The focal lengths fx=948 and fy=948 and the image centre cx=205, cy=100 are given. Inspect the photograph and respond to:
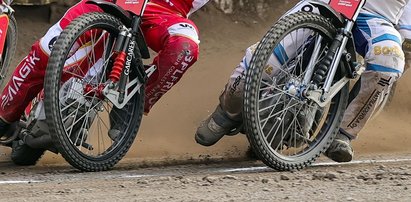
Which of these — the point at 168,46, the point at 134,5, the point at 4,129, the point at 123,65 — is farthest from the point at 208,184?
the point at 4,129

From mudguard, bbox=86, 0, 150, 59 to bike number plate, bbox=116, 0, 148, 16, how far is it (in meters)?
0.04

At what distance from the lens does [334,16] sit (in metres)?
5.65

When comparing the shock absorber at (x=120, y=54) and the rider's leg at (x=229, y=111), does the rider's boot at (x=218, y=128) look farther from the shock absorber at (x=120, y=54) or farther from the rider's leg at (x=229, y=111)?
the shock absorber at (x=120, y=54)

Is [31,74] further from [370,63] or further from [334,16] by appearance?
[370,63]

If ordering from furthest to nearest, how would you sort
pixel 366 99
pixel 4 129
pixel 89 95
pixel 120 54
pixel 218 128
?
pixel 218 128, pixel 4 129, pixel 366 99, pixel 89 95, pixel 120 54

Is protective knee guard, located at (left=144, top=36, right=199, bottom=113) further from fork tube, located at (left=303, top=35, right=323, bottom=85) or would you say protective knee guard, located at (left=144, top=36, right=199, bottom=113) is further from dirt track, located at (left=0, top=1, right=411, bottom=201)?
fork tube, located at (left=303, top=35, right=323, bottom=85)

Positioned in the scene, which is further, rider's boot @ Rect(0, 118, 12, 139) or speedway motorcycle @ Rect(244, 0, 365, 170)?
rider's boot @ Rect(0, 118, 12, 139)

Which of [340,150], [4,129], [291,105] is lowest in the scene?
[340,150]

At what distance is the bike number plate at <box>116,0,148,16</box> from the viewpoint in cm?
564

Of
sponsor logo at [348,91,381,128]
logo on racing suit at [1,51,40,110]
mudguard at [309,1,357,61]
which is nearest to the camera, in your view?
mudguard at [309,1,357,61]

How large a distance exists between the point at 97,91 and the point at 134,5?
57 cm

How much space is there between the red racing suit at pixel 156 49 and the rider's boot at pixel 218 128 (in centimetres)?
51

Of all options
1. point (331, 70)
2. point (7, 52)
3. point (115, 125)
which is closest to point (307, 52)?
point (331, 70)

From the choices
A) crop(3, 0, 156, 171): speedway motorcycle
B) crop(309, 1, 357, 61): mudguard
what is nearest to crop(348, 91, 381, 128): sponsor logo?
crop(309, 1, 357, 61): mudguard
